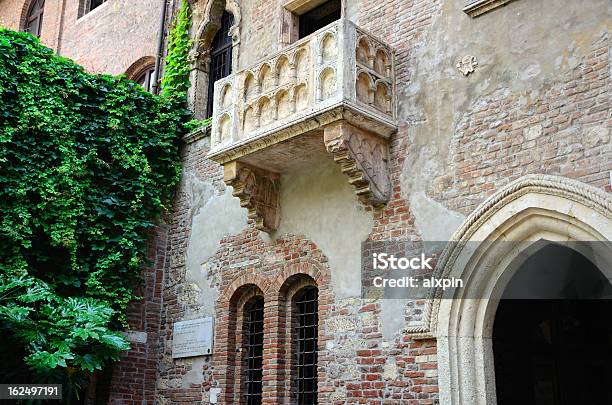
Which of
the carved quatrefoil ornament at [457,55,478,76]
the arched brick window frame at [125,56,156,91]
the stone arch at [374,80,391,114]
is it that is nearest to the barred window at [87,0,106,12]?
the arched brick window frame at [125,56,156,91]

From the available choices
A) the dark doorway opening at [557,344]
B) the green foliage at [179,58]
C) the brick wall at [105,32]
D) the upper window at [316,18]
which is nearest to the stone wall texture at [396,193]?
the upper window at [316,18]

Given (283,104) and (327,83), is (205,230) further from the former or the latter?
(327,83)

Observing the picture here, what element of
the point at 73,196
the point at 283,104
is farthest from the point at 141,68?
the point at 283,104

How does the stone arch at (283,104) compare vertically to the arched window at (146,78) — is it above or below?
below

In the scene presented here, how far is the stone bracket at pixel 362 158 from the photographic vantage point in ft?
24.6

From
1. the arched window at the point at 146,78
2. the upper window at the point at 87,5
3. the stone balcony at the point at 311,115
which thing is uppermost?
the upper window at the point at 87,5

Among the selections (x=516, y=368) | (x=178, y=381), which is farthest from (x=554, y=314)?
(x=178, y=381)

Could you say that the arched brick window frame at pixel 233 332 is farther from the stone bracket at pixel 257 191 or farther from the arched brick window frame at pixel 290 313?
the stone bracket at pixel 257 191

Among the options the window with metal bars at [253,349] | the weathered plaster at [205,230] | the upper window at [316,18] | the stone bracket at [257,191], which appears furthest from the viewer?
the upper window at [316,18]

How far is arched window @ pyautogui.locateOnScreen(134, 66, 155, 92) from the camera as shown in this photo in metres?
13.9

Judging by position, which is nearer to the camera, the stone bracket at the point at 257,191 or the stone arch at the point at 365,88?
the stone arch at the point at 365,88

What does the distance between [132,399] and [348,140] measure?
17.1 ft

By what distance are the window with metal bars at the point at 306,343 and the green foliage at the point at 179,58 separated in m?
4.56

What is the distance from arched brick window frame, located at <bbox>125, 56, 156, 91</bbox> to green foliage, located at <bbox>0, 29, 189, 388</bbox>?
2.86 m
